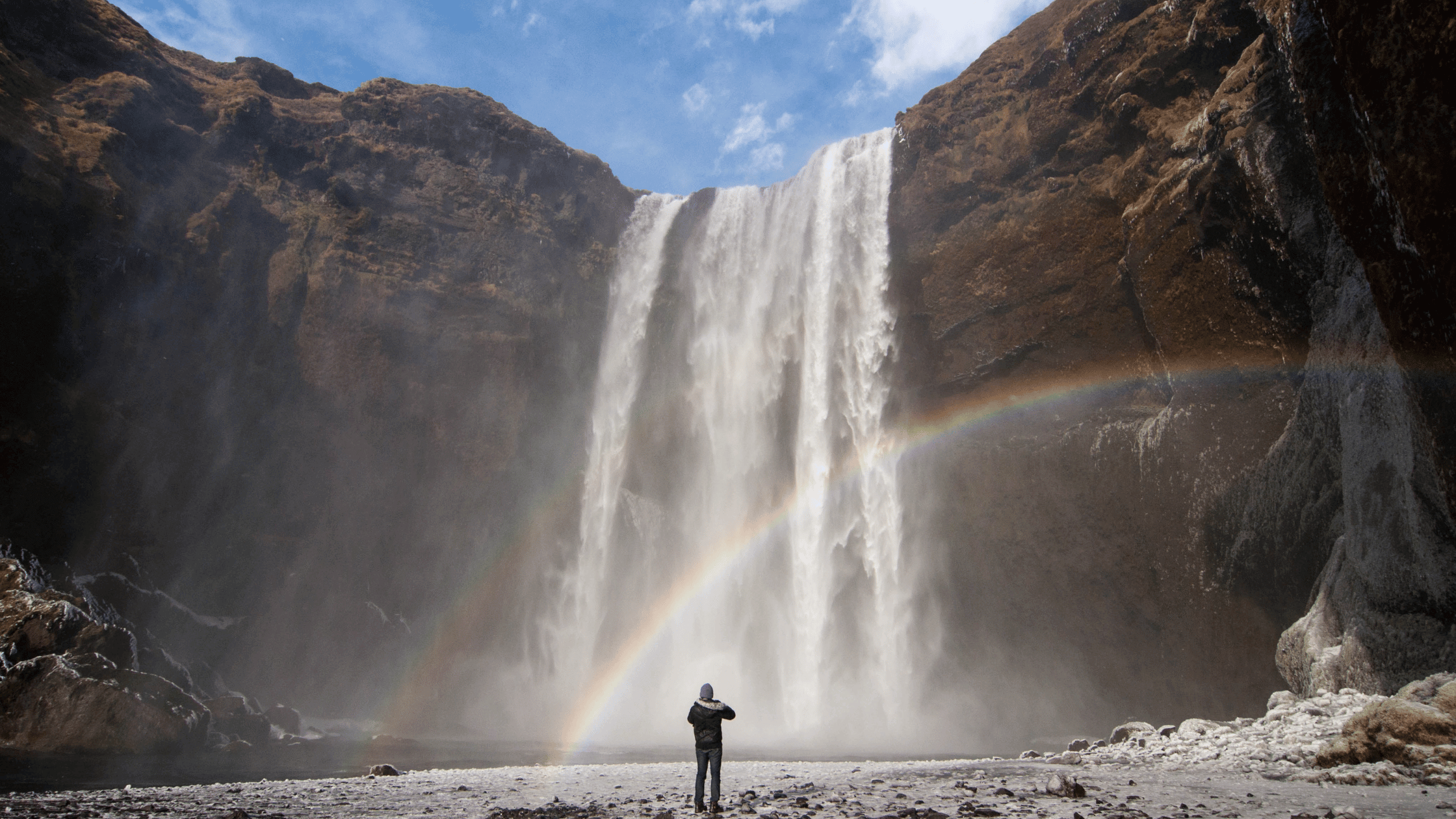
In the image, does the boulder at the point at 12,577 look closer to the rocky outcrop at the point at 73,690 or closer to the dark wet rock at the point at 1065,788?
the rocky outcrop at the point at 73,690

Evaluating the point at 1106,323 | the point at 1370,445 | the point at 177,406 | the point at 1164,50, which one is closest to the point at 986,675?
the point at 1106,323

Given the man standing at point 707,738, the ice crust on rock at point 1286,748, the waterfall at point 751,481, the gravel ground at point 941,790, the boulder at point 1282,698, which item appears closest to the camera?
the gravel ground at point 941,790

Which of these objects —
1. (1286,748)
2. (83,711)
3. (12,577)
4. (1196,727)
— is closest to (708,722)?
(1286,748)

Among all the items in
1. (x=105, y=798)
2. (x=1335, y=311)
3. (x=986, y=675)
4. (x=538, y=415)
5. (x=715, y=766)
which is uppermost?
(x=538, y=415)

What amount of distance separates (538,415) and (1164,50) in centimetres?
2457

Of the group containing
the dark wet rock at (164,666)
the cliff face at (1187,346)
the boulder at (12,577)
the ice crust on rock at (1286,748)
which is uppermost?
the cliff face at (1187,346)

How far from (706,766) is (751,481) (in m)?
21.8

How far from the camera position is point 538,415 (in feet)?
103

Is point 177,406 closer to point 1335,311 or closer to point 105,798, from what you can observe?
point 105,798

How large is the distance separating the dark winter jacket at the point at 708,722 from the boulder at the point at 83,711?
16354 mm

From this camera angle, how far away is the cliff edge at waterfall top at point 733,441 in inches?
478

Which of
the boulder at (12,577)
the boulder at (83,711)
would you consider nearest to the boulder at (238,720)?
the boulder at (83,711)

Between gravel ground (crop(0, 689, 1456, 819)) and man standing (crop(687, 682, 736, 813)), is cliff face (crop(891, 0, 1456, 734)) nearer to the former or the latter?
gravel ground (crop(0, 689, 1456, 819))

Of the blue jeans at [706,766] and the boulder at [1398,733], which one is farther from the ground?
the boulder at [1398,733]
